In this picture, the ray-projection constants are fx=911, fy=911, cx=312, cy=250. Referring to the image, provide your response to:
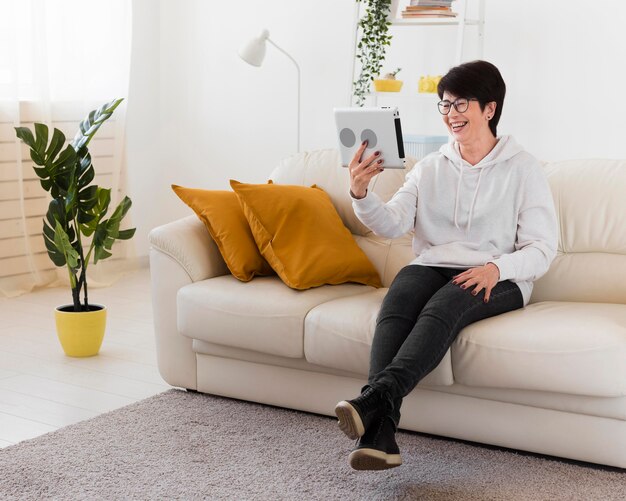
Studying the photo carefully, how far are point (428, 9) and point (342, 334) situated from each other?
220 centimetres

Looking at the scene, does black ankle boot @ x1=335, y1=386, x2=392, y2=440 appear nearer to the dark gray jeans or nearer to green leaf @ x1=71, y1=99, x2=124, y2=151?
the dark gray jeans

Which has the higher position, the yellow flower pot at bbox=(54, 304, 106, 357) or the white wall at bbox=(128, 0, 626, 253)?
the white wall at bbox=(128, 0, 626, 253)

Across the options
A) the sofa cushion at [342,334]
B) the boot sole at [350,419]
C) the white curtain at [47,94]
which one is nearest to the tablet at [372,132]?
the sofa cushion at [342,334]

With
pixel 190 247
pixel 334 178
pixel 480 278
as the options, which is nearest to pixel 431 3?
pixel 334 178

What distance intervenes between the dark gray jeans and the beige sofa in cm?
6

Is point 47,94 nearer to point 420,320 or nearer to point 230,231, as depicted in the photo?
point 230,231

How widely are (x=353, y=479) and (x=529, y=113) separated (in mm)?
2582

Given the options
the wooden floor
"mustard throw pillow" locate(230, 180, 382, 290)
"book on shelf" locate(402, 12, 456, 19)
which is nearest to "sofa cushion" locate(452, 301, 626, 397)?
"mustard throw pillow" locate(230, 180, 382, 290)

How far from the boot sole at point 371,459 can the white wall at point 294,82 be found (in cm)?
253

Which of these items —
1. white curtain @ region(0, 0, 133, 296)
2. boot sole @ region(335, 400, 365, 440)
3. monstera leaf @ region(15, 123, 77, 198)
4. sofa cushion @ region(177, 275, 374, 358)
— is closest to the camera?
boot sole @ region(335, 400, 365, 440)

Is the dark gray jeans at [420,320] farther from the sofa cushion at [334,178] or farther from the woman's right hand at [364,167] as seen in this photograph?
the sofa cushion at [334,178]

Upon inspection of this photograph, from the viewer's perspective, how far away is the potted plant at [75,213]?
3.45 m

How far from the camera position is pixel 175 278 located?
120 inches

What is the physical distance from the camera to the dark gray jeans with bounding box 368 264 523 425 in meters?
2.28
